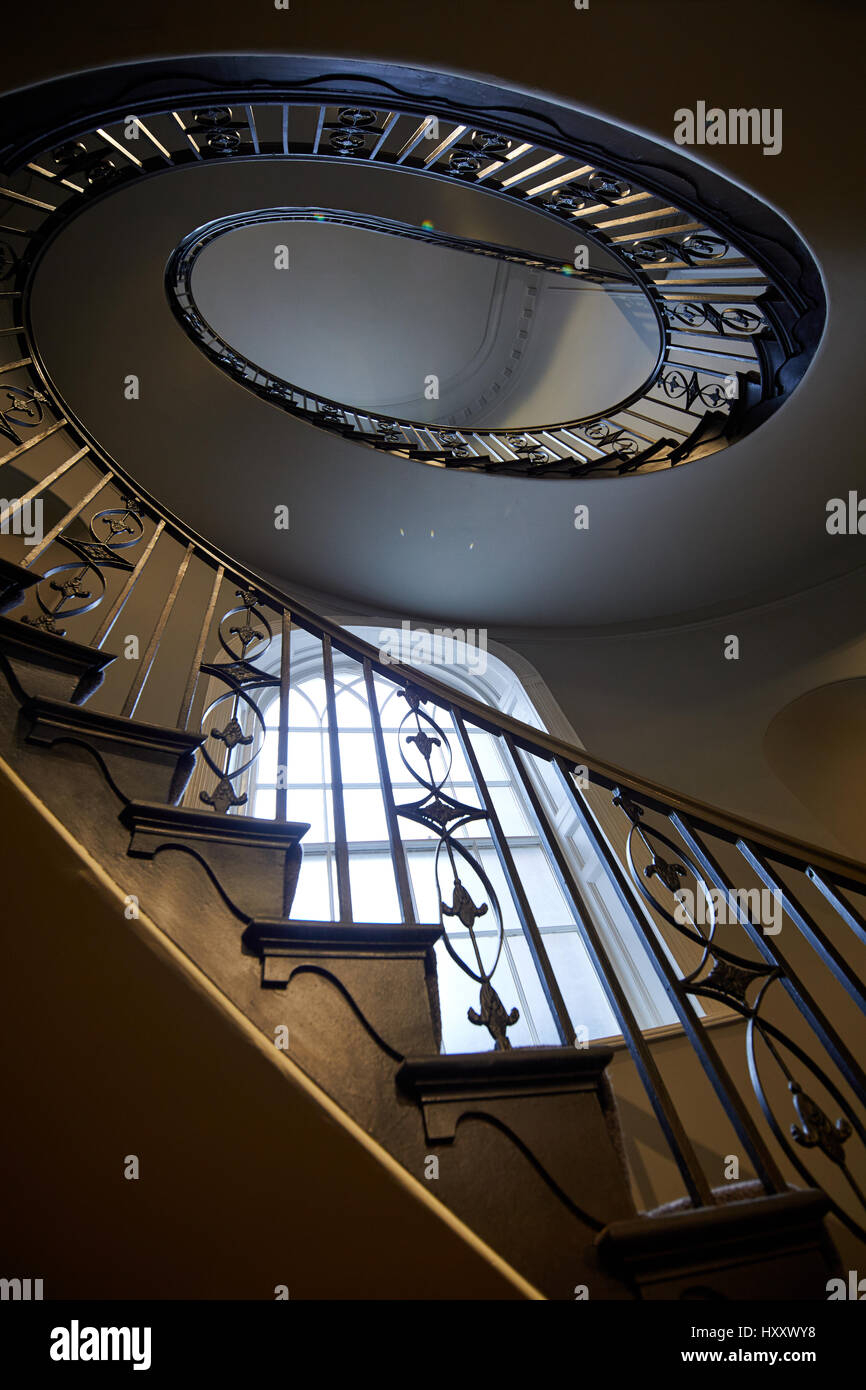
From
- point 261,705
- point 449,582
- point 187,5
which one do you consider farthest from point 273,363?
point 187,5

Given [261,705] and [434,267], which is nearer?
[261,705]

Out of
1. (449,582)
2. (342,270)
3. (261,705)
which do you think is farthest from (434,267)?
(261,705)

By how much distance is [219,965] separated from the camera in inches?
43.3

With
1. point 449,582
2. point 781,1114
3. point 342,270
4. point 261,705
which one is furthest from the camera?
point 342,270

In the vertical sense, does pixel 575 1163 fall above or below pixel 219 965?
below

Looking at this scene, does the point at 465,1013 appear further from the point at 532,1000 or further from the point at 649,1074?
the point at 649,1074

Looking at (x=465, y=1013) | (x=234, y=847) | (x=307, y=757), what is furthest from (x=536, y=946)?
(x=307, y=757)

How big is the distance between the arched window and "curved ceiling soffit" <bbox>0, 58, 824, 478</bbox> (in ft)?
5.21

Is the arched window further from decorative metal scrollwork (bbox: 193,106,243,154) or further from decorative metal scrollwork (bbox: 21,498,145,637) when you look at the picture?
decorative metal scrollwork (bbox: 193,106,243,154)

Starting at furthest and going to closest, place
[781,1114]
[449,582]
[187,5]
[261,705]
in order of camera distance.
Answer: [449,582] < [261,705] < [781,1114] < [187,5]

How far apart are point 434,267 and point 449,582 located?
4557 millimetres

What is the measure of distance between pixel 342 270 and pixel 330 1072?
8.30 m

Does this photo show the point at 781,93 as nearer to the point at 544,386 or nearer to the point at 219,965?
the point at 219,965
